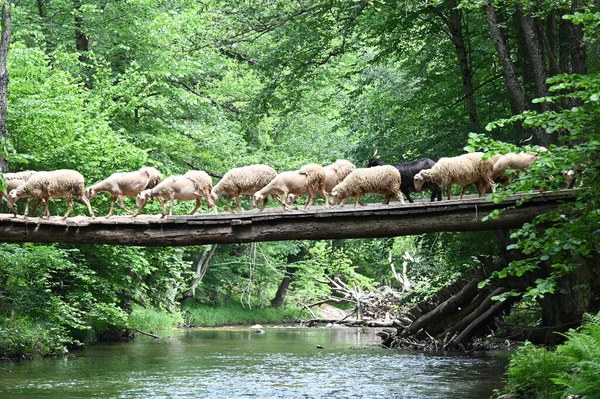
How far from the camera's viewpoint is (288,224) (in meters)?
11.4

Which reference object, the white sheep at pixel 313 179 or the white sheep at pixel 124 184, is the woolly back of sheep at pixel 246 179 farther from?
the white sheep at pixel 124 184

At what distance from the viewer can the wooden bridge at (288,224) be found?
11.2 metres

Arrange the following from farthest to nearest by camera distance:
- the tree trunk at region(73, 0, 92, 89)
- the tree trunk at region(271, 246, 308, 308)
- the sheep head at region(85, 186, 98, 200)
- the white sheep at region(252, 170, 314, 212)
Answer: the tree trunk at region(271, 246, 308, 308) < the tree trunk at region(73, 0, 92, 89) < the sheep head at region(85, 186, 98, 200) < the white sheep at region(252, 170, 314, 212)

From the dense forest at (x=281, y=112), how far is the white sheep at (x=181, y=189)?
3.91 metres

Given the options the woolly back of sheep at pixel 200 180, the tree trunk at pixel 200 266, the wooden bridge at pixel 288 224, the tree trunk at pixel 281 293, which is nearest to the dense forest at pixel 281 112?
the wooden bridge at pixel 288 224

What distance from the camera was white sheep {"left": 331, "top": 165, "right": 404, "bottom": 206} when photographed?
12320mm

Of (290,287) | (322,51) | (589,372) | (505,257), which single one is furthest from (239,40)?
(290,287)

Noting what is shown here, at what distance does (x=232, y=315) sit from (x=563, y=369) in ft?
88.0

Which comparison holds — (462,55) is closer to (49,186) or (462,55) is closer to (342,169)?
(342,169)

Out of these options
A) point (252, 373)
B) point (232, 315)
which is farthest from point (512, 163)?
point (232, 315)

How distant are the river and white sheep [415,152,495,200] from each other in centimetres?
322

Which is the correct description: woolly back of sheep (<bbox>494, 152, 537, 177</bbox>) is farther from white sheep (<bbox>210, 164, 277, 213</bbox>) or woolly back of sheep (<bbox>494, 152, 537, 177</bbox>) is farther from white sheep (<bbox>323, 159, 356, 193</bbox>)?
white sheep (<bbox>210, 164, 277, 213</bbox>)

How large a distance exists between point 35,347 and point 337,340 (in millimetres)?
9273

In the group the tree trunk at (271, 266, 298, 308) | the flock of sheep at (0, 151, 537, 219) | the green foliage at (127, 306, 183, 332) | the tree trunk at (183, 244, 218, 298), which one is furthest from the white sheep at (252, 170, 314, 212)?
the tree trunk at (271, 266, 298, 308)
